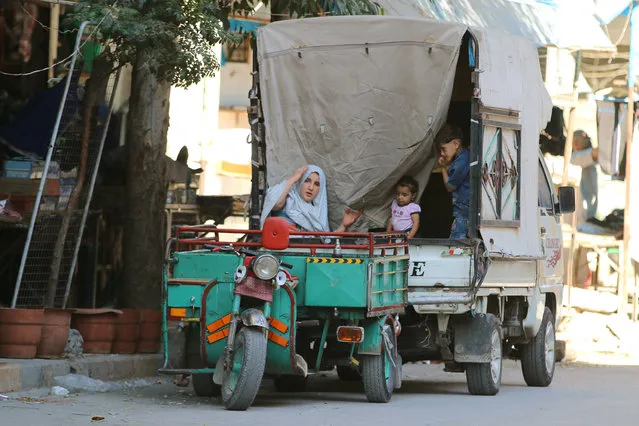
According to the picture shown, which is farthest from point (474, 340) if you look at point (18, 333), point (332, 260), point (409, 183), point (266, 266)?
point (18, 333)

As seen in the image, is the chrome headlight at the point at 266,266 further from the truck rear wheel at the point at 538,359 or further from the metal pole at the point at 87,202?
the truck rear wheel at the point at 538,359

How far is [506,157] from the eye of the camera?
1154 centimetres

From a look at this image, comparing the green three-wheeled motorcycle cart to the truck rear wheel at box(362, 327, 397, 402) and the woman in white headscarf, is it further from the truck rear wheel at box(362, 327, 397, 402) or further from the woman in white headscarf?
the woman in white headscarf

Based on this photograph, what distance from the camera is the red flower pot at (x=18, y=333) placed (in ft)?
36.0

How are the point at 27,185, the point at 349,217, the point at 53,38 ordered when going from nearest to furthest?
the point at 349,217
the point at 27,185
the point at 53,38

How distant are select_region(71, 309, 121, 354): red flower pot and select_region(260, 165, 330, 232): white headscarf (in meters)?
1.71

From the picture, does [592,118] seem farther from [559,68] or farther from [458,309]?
[458,309]

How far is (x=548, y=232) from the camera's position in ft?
41.6

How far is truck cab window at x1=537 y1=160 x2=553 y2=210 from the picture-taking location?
502 inches

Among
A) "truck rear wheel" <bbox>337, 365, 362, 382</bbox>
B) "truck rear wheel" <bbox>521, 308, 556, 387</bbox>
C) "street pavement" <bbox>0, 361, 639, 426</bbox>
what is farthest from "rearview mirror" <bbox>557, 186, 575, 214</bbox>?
"truck rear wheel" <bbox>337, 365, 362, 382</bbox>

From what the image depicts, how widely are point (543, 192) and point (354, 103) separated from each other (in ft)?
7.19

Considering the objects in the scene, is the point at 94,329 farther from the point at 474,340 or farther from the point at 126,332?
the point at 474,340

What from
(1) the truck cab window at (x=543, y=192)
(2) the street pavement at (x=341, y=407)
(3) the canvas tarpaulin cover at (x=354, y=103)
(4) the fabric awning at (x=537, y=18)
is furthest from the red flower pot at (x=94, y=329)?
(4) the fabric awning at (x=537, y=18)

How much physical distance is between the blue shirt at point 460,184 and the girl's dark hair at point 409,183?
0.50m
